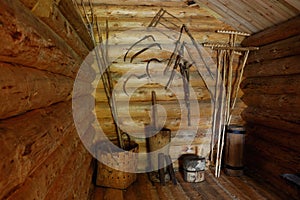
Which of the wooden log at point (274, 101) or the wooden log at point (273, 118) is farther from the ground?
the wooden log at point (274, 101)

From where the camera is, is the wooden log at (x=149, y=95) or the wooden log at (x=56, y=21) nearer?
the wooden log at (x=56, y=21)

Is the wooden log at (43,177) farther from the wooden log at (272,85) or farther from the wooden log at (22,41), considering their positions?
the wooden log at (272,85)

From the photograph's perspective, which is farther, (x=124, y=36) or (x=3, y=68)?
(x=124, y=36)

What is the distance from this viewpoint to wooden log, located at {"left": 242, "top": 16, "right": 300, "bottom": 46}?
267cm

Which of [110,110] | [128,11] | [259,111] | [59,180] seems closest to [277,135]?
[259,111]

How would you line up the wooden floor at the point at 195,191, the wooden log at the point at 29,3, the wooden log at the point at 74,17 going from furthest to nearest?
the wooden floor at the point at 195,191 < the wooden log at the point at 74,17 < the wooden log at the point at 29,3

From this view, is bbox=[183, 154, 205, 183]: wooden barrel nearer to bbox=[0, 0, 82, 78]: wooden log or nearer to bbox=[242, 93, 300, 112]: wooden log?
bbox=[242, 93, 300, 112]: wooden log

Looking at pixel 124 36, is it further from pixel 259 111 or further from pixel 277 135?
pixel 277 135

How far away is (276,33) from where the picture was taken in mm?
2963

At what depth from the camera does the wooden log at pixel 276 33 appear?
2674 millimetres

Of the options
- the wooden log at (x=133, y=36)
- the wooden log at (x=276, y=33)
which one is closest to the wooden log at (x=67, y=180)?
the wooden log at (x=133, y=36)

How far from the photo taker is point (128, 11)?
3203 mm

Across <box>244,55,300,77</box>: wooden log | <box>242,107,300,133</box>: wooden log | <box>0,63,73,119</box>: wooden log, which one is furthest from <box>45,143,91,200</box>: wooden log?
<box>244,55,300,77</box>: wooden log

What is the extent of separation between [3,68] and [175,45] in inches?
111
